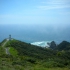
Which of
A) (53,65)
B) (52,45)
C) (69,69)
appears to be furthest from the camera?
(52,45)

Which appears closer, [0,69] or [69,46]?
[0,69]

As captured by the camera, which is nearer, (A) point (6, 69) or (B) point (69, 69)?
(A) point (6, 69)

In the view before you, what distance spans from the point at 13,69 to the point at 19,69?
66 centimetres

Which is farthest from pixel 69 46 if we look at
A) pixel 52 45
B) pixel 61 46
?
pixel 52 45

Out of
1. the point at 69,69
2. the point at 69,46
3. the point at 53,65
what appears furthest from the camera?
the point at 69,46

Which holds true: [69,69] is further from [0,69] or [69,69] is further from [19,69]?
[0,69]

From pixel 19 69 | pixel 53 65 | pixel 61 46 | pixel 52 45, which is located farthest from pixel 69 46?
pixel 19 69

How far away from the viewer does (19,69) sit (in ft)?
47.7

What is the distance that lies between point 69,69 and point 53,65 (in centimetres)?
248

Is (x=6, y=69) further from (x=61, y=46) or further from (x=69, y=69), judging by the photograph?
(x=61, y=46)

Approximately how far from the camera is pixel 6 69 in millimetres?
13555

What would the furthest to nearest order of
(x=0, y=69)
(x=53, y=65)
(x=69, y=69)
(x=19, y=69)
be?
(x=53, y=65) < (x=69, y=69) < (x=19, y=69) < (x=0, y=69)

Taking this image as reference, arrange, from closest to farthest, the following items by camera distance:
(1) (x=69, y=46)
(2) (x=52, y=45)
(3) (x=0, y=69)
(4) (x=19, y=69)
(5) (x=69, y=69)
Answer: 1. (3) (x=0, y=69)
2. (4) (x=19, y=69)
3. (5) (x=69, y=69)
4. (1) (x=69, y=46)
5. (2) (x=52, y=45)

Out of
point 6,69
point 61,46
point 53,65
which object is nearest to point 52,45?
point 61,46
